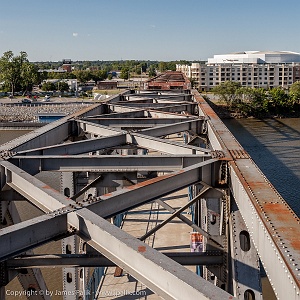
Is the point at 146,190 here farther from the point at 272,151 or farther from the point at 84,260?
the point at 272,151

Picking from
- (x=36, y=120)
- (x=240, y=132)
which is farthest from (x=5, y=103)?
(x=240, y=132)

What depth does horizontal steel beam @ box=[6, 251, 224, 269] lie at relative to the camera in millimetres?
4094

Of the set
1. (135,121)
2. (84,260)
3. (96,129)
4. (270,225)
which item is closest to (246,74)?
(135,121)

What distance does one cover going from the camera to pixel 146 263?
2.35 metres

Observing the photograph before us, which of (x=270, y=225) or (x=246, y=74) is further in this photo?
(x=246, y=74)

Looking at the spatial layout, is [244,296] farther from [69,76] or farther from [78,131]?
[69,76]

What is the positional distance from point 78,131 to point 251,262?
457 centimetres

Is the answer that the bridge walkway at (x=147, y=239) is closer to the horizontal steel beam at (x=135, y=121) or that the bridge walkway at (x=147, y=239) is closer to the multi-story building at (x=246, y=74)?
the horizontal steel beam at (x=135, y=121)

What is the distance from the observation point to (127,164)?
454cm

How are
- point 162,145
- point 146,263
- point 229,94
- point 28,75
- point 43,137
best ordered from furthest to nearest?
point 28,75
point 229,94
point 43,137
point 162,145
point 146,263

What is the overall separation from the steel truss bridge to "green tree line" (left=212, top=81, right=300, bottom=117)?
1546 inches

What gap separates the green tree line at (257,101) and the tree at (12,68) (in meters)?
24.4

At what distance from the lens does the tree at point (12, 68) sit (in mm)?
52531

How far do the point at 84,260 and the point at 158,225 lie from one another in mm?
789
